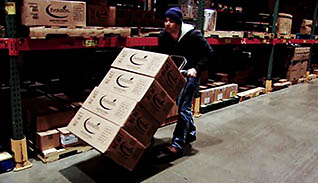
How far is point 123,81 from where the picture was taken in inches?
120

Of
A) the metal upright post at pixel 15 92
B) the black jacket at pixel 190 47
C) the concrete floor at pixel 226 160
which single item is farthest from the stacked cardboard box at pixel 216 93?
the metal upright post at pixel 15 92

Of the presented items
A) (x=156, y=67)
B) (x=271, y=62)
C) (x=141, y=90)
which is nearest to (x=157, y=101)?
(x=141, y=90)

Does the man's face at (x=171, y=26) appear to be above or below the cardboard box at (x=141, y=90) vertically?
above

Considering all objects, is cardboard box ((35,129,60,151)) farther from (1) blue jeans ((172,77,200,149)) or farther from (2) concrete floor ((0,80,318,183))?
(1) blue jeans ((172,77,200,149))

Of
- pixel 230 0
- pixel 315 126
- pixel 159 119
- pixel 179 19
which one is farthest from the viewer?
pixel 230 0

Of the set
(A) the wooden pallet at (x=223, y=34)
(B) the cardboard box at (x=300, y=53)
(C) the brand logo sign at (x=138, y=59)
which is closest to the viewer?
(C) the brand logo sign at (x=138, y=59)

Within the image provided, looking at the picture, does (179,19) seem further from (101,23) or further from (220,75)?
(220,75)

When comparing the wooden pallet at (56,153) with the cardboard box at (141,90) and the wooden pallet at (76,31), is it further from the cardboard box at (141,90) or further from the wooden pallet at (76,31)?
the wooden pallet at (76,31)

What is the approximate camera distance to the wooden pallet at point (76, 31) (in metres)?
2.95

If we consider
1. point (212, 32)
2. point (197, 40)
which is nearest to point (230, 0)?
point (212, 32)

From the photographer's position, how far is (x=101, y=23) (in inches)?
140

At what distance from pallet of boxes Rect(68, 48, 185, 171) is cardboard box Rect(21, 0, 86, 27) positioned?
2.20ft

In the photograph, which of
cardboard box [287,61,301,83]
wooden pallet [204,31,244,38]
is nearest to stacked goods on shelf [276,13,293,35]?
cardboard box [287,61,301,83]

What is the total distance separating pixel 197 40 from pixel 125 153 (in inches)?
62.6
